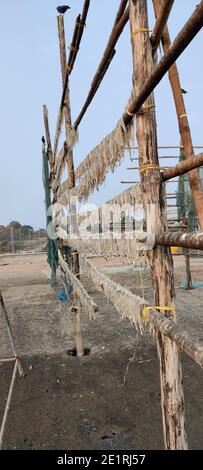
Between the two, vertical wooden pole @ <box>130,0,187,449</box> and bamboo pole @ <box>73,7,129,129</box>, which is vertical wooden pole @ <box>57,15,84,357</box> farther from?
vertical wooden pole @ <box>130,0,187,449</box>

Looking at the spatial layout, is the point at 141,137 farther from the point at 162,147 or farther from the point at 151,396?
the point at 162,147

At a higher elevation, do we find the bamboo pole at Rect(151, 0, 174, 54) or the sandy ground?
the bamboo pole at Rect(151, 0, 174, 54)

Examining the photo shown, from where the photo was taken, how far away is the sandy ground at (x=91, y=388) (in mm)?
2988

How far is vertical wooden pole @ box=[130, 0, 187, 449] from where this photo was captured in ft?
6.09

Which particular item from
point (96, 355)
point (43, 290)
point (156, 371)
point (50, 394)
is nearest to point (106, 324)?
point (96, 355)

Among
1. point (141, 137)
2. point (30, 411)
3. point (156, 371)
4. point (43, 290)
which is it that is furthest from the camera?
point (43, 290)

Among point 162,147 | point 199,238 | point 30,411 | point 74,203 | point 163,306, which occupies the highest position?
point 162,147

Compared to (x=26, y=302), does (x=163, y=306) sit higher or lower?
higher

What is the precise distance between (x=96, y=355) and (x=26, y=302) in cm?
379

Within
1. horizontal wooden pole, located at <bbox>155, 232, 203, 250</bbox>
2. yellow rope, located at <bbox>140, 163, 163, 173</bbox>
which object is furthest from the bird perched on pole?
horizontal wooden pole, located at <bbox>155, 232, 203, 250</bbox>

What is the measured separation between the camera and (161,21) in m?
1.59

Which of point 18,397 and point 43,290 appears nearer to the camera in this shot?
point 18,397

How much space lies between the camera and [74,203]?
418 cm

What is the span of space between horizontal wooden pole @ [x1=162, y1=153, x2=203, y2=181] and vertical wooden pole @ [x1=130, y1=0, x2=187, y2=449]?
0.17 feet
